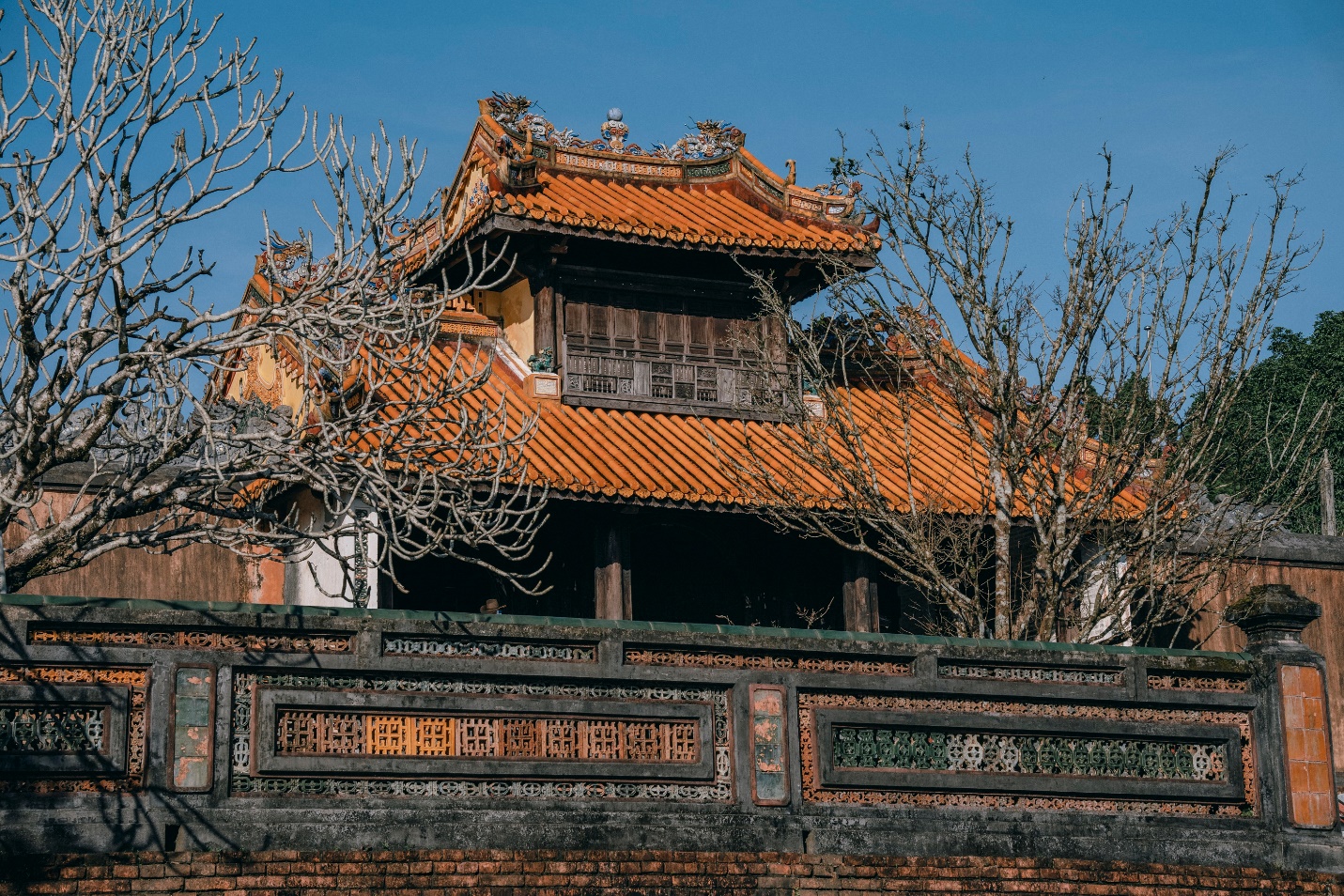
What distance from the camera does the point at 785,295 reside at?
1922 centimetres

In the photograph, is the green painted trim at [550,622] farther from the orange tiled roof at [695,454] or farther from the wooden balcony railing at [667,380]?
the wooden balcony railing at [667,380]

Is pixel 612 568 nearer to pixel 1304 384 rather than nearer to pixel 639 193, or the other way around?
pixel 639 193

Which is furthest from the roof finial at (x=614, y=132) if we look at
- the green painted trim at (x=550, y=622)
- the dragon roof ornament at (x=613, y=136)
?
the green painted trim at (x=550, y=622)

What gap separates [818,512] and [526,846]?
23.1 ft

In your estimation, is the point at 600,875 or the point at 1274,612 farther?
the point at 1274,612

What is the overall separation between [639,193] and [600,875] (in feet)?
35.9

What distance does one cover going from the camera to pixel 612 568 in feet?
54.3

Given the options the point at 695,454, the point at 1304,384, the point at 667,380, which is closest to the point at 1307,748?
the point at 695,454

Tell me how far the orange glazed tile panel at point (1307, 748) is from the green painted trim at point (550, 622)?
15.1 inches

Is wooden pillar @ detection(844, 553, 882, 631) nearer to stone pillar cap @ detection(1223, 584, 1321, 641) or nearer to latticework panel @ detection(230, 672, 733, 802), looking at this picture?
stone pillar cap @ detection(1223, 584, 1321, 641)

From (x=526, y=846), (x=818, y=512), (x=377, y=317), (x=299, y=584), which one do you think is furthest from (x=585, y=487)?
(x=526, y=846)

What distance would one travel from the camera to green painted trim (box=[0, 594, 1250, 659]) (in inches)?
375

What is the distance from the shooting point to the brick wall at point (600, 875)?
905cm

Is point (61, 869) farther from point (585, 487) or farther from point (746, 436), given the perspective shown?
point (746, 436)
